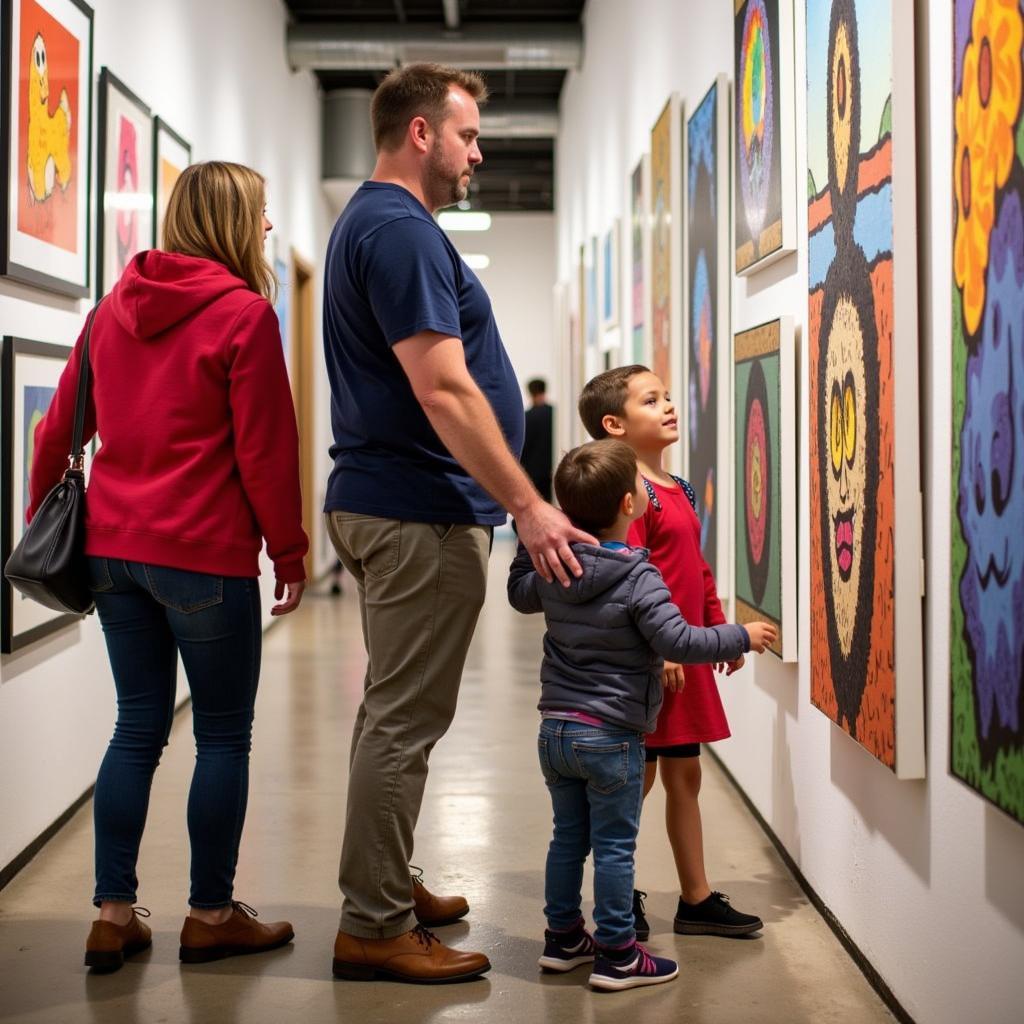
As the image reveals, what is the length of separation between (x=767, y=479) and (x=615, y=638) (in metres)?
1.15

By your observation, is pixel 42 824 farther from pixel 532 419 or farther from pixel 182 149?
pixel 532 419

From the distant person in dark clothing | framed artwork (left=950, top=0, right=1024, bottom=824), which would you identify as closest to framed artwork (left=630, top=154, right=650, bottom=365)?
framed artwork (left=950, top=0, right=1024, bottom=824)

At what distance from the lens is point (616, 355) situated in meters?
A: 7.26

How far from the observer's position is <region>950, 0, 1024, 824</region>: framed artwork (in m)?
1.75

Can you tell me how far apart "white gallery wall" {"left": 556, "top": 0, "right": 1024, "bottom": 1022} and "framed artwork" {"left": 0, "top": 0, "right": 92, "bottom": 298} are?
1828mm

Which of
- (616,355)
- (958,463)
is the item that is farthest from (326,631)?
(958,463)

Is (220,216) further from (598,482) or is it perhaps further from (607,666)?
(607,666)

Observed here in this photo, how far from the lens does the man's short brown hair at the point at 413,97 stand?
2590 millimetres

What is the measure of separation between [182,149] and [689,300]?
222 centimetres

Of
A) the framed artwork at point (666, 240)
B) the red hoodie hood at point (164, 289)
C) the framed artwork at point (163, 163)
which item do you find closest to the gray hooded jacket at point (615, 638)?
the red hoodie hood at point (164, 289)

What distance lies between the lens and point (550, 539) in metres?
2.37

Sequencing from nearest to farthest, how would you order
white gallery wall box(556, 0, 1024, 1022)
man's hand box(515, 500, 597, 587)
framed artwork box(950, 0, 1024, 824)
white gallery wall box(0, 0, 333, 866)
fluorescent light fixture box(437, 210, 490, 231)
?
framed artwork box(950, 0, 1024, 824) → white gallery wall box(556, 0, 1024, 1022) → man's hand box(515, 500, 597, 587) → white gallery wall box(0, 0, 333, 866) → fluorescent light fixture box(437, 210, 490, 231)

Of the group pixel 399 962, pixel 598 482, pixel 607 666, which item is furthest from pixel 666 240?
pixel 399 962

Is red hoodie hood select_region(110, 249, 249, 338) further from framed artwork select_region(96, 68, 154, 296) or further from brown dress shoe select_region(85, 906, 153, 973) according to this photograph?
framed artwork select_region(96, 68, 154, 296)
